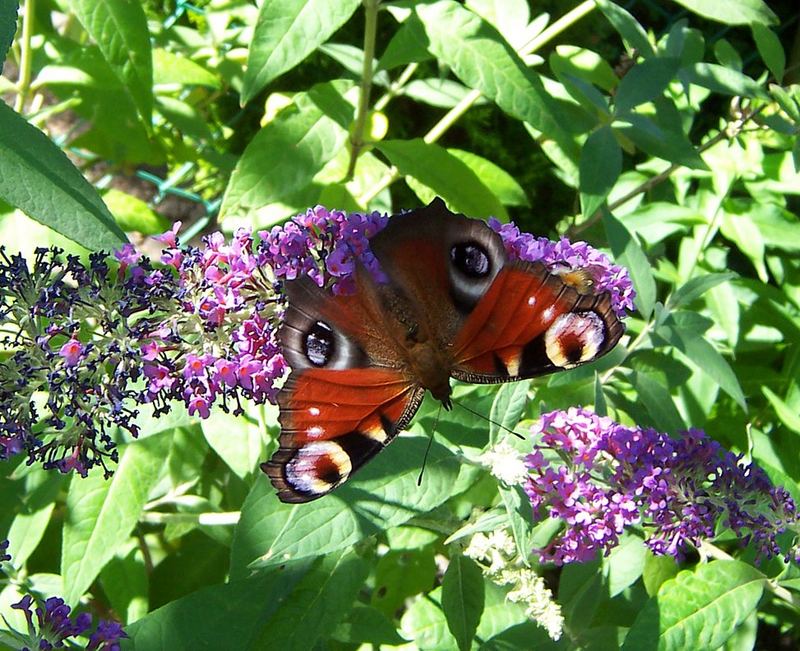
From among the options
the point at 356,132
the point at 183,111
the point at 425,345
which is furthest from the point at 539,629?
the point at 183,111

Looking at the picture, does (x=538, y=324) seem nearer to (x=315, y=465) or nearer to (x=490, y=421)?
(x=490, y=421)

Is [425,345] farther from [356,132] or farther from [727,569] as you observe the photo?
[356,132]

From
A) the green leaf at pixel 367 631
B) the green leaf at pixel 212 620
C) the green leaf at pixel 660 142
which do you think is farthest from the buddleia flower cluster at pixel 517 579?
the green leaf at pixel 660 142

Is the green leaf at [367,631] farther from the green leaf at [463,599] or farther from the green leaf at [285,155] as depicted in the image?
the green leaf at [285,155]

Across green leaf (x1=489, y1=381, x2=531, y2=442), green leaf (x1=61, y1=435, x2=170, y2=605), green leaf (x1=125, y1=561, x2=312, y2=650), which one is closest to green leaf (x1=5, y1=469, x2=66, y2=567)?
green leaf (x1=61, y1=435, x2=170, y2=605)

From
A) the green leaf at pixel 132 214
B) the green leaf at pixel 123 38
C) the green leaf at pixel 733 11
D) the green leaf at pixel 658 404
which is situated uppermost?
the green leaf at pixel 123 38

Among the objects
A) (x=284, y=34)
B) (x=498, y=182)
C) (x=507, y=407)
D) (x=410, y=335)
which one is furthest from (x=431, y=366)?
(x=498, y=182)

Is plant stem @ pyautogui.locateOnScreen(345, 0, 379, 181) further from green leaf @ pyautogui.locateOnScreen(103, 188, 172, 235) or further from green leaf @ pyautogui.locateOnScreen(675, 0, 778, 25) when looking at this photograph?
green leaf @ pyautogui.locateOnScreen(675, 0, 778, 25)
